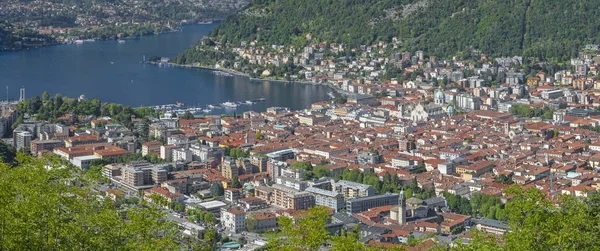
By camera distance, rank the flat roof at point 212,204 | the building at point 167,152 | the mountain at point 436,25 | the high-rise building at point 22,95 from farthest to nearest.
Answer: the mountain at point 436,25, the high-rise building at point 22,95, the building at point 167,152, the flat roof at point 212,204

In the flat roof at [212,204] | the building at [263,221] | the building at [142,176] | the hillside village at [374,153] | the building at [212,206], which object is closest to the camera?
the building at [263,221]

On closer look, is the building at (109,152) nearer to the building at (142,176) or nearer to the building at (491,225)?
the building at (142,176)

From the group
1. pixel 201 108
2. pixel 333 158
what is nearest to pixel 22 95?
pixel 201 108

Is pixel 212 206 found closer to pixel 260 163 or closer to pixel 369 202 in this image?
pixel 369 202

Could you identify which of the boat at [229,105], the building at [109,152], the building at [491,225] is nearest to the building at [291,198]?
the building at [491,225]

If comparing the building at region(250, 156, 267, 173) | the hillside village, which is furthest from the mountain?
the building at region(250, 156, 267, 173)

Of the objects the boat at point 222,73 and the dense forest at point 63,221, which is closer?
the dense forest at point 63,221

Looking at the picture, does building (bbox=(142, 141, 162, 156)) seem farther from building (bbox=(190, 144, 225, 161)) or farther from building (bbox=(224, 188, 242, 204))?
building (bbox=(224, 188, 242, 204))
